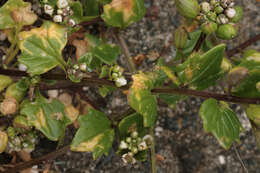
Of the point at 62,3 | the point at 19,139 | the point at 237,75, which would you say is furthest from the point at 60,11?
the point at 237,75

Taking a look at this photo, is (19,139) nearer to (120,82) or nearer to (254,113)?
(120,82)

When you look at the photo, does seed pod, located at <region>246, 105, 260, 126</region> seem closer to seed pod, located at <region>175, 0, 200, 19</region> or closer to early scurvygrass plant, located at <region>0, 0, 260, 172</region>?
early scurvygrass plant, located at <region>0, 0, 260, 172</region>

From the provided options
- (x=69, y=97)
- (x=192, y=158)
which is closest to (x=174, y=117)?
(x=192, y=158)

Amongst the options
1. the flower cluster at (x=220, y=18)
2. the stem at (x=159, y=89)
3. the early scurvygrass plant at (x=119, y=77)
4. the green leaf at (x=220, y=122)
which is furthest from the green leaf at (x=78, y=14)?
the green leaf at (x=220, y=122)

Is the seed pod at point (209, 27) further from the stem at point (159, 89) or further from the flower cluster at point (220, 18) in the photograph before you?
the stem at point (159, 89)

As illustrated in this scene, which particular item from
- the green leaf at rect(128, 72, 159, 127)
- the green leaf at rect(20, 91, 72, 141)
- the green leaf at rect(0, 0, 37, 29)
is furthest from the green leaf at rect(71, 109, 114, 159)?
the green leaf at rect(0, 0, 37, 29)

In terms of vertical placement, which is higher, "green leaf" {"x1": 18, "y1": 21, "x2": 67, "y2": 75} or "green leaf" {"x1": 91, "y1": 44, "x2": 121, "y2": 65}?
"green leaf" {"x1": 18, "y1": 21, "x2": 67, "y2": 75}

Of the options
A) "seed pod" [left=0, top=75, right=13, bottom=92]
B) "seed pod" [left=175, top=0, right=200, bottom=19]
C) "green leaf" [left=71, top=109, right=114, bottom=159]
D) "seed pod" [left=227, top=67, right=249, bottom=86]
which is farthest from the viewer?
"seed pod" [left=0, top=75, right=13, bottom=92]

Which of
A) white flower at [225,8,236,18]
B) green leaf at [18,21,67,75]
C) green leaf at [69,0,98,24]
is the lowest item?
green leaf at [18,21,67,75]
